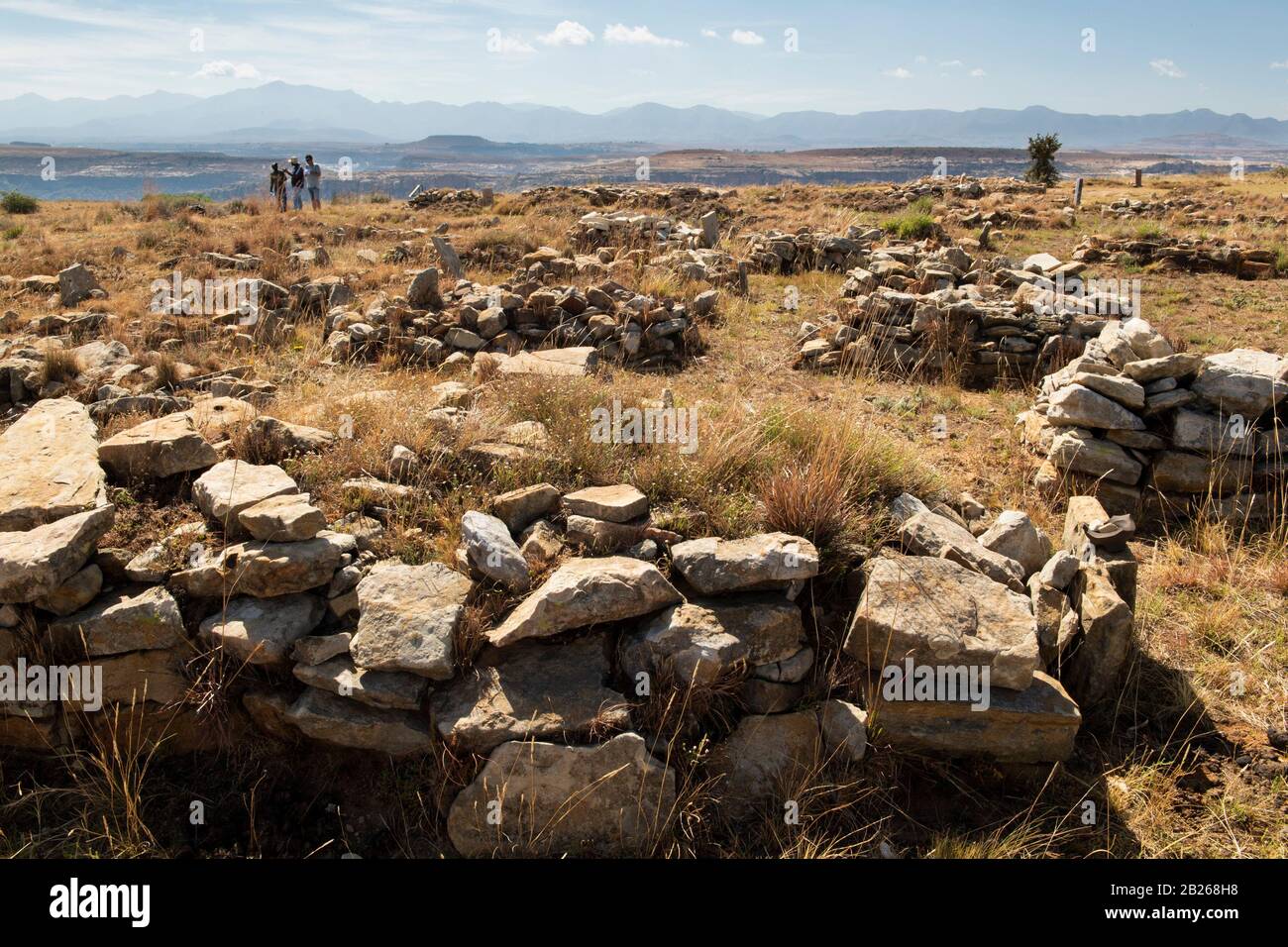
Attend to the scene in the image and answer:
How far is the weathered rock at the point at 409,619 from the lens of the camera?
12.6 feet

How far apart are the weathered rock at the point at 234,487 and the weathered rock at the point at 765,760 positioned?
9.51 feet

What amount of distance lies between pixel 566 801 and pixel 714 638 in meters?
1.08

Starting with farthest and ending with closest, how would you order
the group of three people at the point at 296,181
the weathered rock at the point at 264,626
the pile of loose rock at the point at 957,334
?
1. the group of three people at the point at 296,181
2. the pile of loose rock at the point at 957,334
3. the weathered rock at the point at 264,626

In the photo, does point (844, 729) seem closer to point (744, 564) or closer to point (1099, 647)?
point (744, 564)

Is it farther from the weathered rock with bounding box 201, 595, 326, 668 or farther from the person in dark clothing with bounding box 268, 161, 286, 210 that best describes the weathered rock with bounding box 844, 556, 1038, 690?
the person in dark clothing with bounding box 268, 161, 286, 210

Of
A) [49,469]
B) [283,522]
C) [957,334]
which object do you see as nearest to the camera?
[283,522]

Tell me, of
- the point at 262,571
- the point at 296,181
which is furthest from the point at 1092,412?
the point at 296,181

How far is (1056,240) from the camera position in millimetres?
18672

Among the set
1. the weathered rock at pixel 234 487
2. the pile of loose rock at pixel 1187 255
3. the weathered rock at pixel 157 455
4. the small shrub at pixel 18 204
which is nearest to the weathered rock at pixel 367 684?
the weathered rock at pixel 234 487

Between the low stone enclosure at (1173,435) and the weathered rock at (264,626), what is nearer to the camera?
the weathered rock at (264,626)

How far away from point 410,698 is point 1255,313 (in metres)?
13.8

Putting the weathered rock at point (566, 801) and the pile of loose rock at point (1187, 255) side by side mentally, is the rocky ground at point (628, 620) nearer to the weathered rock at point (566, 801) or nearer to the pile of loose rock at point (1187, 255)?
the weathered rock at point (566, 801)

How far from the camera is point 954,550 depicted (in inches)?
183

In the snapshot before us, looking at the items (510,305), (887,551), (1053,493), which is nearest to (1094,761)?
(887,551)
